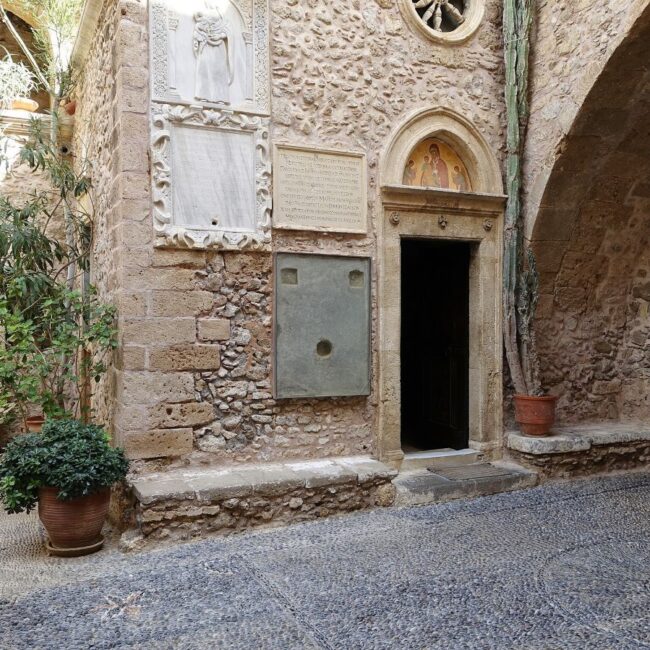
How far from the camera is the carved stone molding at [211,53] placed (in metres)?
4.34

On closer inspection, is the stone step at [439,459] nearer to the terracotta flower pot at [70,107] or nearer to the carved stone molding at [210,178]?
the carved stone molding at [210,178]

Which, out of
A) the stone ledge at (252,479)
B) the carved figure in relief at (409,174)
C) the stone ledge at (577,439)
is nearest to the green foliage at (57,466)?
the stone ledge at (252,479)

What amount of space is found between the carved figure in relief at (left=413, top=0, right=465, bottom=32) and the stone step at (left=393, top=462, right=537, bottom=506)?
3.60 meters

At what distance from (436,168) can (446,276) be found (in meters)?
1.08

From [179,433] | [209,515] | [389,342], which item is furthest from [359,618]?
[389,342]

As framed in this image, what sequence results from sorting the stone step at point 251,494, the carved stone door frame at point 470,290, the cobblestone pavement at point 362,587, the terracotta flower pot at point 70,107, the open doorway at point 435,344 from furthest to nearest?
the terracotta flower pot at point 70,107, the open doorway at point 435,344, the carved stone door frame at point 470,290, the stone step at point 251,494, the cobblestone pavement at point 362,587

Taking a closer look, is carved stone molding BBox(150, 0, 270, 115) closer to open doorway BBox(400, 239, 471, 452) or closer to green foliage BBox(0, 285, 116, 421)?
green foliage BBox(0, 285, 116, 421)

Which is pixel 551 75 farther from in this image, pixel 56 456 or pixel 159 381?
pixel 56 456

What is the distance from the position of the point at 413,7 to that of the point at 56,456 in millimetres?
4269

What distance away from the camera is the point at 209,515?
405cm

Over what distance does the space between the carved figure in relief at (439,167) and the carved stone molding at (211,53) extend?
150cm

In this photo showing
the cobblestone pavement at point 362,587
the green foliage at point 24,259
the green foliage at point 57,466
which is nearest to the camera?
the cobblestone pavement at point 362,587

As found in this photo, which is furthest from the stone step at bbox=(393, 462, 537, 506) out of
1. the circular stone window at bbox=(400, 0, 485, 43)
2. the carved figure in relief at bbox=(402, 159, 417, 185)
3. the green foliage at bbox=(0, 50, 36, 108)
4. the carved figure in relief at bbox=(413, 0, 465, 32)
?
the green foliage at bbox=(0, 50, 36, 108)

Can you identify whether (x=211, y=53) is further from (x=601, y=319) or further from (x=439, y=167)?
(x=601, y=319)
